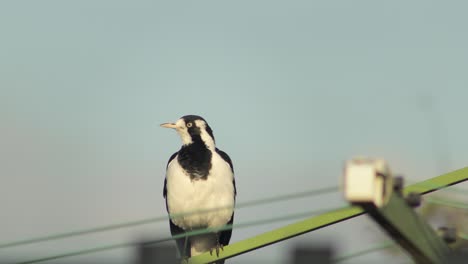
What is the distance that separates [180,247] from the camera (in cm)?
1038

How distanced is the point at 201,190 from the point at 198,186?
0.04 meters

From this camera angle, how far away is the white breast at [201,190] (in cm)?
952

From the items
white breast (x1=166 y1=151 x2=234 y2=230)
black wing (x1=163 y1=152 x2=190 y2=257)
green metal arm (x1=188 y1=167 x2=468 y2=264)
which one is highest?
green metal arm (x1=188 y1=167 x2=468 y2=264)

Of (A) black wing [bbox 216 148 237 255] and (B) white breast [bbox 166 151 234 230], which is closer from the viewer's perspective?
(B) white breast [bbox 166 151 234 230]

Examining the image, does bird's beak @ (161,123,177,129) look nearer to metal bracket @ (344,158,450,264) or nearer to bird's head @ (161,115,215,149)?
bird's head @ (161,115,215,149)

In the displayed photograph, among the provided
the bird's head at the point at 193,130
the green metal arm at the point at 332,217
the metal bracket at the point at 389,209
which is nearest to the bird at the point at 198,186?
the bird's head at the point at 193,130

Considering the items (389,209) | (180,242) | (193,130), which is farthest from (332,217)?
(180,242)

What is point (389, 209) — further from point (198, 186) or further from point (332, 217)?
point (198, 186)

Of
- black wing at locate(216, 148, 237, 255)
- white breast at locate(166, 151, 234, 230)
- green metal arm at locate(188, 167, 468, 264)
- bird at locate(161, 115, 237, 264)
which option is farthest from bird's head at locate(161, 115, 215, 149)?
green metal arm at locate(188, 167, 468, 264)

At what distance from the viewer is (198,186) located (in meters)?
9.51

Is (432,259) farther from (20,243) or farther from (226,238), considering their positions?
(226,238)

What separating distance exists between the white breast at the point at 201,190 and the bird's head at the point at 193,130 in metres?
0.31

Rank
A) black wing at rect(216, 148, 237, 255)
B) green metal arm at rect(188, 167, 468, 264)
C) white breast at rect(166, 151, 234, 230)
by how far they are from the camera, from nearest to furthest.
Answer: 1. green metal arm at rect(188, 167, 468, 264)
2. white breast at rect(166, 151, 234, 230)
3. black wing at rect(216, 148, 237, 255)

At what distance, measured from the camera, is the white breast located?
9516 millimetres
